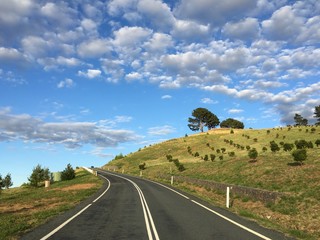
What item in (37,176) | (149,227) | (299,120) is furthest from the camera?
(299,120)

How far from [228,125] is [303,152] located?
5740 inches

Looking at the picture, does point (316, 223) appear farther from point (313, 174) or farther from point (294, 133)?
point (294, 133)

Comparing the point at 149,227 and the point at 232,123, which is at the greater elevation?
the point at 232,123

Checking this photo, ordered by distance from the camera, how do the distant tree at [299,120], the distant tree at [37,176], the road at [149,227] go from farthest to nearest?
the distant tree at [299,120], the distant tree at [37,176], the road at [149,227]

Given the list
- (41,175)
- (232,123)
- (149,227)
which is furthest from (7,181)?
(232,123)

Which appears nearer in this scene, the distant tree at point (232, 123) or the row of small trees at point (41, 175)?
the row of small trees at point (41, 175)

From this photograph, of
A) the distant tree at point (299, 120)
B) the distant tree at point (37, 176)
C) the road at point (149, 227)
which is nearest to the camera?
the road at point (149, 227)

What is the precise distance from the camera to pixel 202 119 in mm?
148375

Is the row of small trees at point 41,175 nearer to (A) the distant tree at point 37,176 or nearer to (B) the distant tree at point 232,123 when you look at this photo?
(A) the distant tree at point 37,176

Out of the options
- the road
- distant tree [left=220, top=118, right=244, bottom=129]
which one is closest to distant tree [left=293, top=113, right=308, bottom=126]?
distant tree [left=220, top=118, right=244, bottom=129]

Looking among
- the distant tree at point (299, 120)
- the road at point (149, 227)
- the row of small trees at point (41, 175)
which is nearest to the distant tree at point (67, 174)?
the row of small trees at point (41, 175)

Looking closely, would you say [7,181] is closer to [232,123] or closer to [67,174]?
[67,174]

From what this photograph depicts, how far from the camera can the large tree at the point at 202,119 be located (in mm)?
146625

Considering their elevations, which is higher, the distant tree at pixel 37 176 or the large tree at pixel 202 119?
the large tree at pixel 202 119
